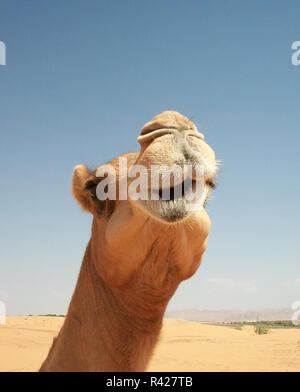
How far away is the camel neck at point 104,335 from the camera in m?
2.68

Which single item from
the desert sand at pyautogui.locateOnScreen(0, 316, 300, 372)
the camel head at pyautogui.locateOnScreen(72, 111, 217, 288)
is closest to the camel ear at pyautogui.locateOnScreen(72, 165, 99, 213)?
the camel head at pyautogui.locateOnScreen(72, 111, 217, 288)

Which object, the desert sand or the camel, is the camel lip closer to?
the camel

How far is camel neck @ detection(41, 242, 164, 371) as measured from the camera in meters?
2.68

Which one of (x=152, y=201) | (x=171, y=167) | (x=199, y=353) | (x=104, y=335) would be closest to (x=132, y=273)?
(x=104, y=335)

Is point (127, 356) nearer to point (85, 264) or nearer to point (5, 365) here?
point (85, 264)

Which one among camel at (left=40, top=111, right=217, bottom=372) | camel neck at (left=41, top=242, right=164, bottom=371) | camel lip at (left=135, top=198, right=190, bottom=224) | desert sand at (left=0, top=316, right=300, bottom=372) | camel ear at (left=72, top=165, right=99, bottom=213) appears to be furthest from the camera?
desert sand at (left=0, top=316, right=300, bottom=372)

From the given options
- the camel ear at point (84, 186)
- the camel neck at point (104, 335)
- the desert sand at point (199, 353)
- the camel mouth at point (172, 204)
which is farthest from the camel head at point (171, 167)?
the desert sand at point (199, 353)

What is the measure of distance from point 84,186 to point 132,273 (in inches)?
31.5

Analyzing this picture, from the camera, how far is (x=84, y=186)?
311 centimetres

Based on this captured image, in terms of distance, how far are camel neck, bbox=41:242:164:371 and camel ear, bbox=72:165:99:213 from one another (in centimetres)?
60

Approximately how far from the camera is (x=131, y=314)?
2.80 meters

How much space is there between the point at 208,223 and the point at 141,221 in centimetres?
43

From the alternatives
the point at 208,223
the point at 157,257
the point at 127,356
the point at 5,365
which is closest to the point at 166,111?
the point at 208,223

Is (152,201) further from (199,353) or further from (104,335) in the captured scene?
(199,353)
